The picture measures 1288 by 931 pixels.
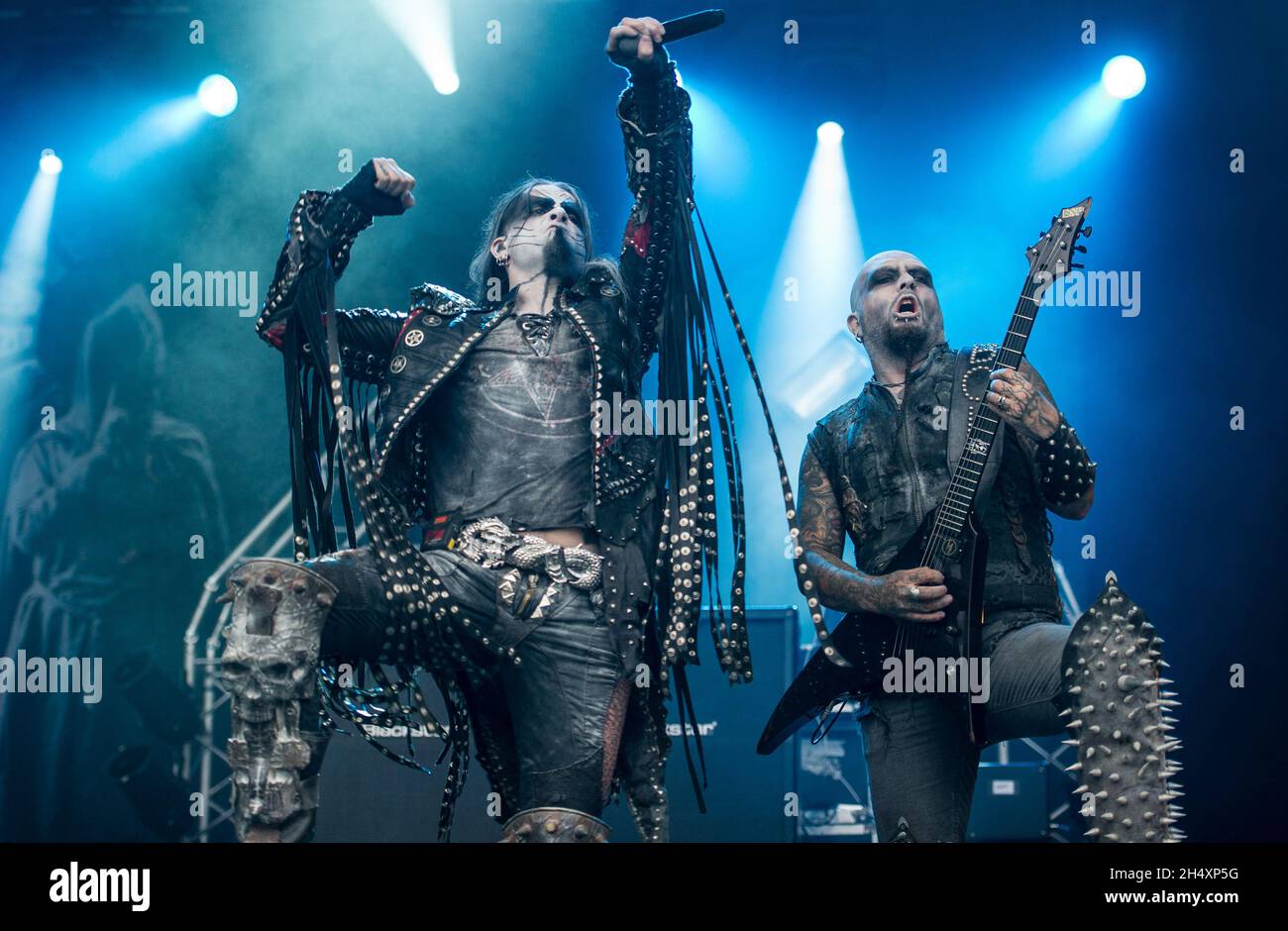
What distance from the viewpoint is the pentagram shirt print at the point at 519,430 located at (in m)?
3.49

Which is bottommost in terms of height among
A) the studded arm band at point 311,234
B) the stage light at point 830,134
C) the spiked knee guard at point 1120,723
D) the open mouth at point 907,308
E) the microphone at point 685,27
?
the spiked knee guard at point 1120,723

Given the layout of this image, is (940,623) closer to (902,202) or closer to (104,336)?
(902,202)

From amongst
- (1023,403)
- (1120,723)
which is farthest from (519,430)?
(1120,723)

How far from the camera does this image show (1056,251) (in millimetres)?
3705

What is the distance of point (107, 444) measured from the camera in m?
6.46

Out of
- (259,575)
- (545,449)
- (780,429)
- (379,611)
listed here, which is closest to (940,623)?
(545,449)

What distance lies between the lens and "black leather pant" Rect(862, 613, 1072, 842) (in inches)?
135

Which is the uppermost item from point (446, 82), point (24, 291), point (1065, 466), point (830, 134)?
point (446, 82)

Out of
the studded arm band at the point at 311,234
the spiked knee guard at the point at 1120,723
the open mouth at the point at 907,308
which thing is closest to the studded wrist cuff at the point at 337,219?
the studded arm band at the point at 311,234

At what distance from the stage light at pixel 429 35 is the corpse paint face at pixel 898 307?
307 centimetres

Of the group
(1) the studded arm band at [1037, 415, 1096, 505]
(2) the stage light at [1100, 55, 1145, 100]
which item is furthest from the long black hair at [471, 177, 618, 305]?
(2) the stage light at [1100, 55, 1145, 100]

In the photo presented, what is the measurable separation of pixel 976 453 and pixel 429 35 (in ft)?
13.2

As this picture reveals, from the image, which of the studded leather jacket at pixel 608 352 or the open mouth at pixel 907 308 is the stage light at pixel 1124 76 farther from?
the studded leather jacket at pixel 608 352

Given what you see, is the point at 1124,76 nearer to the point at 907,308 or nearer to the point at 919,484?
the point at 907,308
